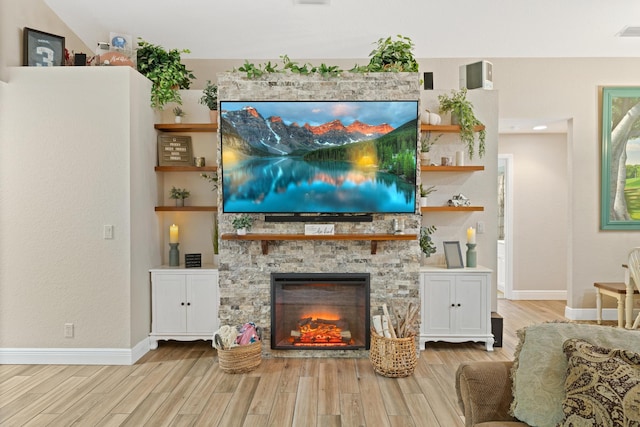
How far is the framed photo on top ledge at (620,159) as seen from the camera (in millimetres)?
4910

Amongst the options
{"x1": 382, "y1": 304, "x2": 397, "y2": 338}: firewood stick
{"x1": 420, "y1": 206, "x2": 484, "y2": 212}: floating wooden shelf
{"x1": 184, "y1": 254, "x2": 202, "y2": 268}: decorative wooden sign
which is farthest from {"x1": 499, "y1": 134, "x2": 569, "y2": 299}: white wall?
{"x1": 184, "y1": 254, "x2": 202, "y2": 268}: decorative wooden sign

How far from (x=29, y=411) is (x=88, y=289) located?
3.51ft

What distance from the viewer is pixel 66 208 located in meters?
3.67

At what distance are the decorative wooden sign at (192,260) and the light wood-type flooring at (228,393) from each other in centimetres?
80

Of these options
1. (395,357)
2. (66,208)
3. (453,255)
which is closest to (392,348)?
(395,357)

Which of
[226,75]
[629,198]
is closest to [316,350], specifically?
[226,75]

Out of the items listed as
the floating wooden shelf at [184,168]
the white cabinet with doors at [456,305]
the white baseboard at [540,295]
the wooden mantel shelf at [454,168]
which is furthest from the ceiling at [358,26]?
the white baseboard at [540,295]

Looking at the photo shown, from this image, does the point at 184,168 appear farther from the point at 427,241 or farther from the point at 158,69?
the point at 427,241

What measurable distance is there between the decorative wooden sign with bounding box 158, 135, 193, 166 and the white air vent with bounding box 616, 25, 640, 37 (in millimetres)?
4475

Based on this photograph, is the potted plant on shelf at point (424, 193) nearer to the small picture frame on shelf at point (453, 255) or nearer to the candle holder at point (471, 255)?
the small picture frame on shelf at point (453, 255)

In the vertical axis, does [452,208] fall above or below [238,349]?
above

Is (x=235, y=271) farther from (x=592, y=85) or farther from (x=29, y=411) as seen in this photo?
(x=592, y=85)

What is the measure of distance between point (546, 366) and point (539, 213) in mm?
5082

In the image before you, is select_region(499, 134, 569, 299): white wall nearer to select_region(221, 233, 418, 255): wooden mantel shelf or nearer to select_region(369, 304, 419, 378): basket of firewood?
select_region(221, 233, 418, 255): wooden mantel shelf
